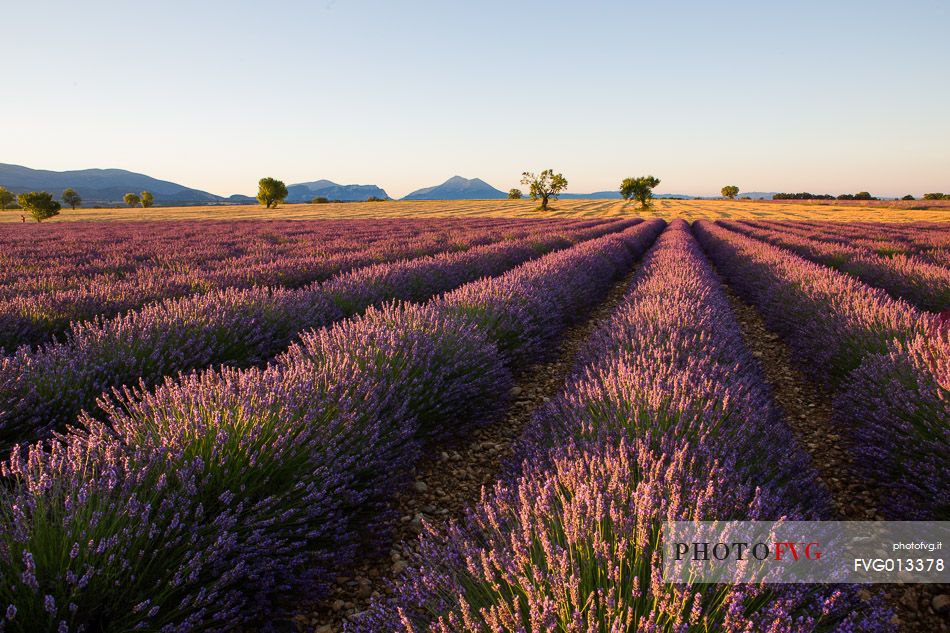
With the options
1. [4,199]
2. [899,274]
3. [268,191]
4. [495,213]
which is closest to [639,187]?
[495,213]

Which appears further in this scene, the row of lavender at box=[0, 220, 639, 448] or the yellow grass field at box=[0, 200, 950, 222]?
the yellow grass field at box=[0, 200, 950, 222]

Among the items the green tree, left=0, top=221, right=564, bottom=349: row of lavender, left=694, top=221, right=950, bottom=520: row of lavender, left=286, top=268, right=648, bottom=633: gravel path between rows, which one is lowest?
left=286, top=268, right=648, bottom=633: gravel path between rows

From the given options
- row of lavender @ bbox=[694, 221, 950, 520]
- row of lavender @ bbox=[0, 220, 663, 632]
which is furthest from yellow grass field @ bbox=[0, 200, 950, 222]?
row of lavender @ bbox=[0, 220, 663, 632]

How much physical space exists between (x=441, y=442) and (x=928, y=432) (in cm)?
293

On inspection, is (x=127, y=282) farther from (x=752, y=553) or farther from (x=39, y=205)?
(x=39, y=205)

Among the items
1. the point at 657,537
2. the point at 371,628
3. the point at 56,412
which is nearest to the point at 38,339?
the point at 56,412

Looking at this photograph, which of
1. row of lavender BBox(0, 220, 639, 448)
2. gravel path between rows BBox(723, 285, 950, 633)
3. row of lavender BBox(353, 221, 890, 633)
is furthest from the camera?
row of lavender BBox(0, 220, 639, 448)

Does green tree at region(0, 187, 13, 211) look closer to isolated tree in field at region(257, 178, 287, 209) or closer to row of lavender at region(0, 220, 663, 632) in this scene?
isolated tree in field at region(257, 178, 287, 209)

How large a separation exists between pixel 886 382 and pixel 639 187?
203 feet

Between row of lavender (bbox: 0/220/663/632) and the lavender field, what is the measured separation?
0.05 ft

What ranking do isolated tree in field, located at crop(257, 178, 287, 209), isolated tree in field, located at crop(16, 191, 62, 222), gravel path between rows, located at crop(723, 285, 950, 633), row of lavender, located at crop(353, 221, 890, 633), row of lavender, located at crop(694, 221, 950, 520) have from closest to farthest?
row of lavender, located at crop(353, 221, 890, 633), gravel path between rows, located at crop(723, 285, 950, 633), row of lavender, located at crop(694, 221, 950, 520), isolated tree in field, located at crop(16, 191, 62, 222), isolated tree in field, located at crop(257, 178, 287, 209)

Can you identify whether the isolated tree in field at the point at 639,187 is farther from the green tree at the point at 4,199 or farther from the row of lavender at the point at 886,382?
the green tree at the point at 4,199

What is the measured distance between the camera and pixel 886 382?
117 inches

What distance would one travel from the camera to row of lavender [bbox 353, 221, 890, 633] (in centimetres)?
117
